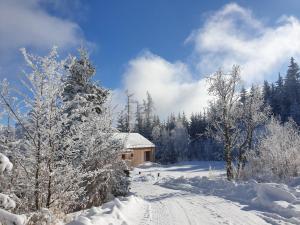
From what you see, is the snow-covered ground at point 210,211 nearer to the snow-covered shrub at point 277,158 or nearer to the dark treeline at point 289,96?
the snow-covered shrub at point 277,158

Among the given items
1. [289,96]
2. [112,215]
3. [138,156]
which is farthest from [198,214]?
[289,96]

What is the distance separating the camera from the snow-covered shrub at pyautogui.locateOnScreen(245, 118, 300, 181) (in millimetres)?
23812

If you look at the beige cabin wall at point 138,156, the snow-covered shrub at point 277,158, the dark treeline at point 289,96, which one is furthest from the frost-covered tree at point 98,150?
the dark treeline at point 289,96

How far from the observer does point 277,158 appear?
24391 mm

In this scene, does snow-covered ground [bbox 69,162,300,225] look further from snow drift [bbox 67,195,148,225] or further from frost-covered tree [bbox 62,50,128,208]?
frost-covered tree [bbox 62,50,128,208]

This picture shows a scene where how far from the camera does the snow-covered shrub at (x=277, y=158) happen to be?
938 inches

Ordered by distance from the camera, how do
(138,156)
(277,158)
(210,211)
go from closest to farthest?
(210,211)
(277,158)
(138,156)

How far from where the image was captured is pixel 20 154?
29.5 feet

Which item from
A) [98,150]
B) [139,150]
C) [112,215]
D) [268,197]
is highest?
[139,150]

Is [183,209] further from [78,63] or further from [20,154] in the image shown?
[78,63]

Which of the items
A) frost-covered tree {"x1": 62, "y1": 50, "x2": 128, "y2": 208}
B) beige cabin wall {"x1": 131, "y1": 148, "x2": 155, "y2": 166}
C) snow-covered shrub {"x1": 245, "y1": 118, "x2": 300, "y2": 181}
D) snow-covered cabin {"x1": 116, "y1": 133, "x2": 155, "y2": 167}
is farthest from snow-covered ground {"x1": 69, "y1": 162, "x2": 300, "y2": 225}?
beige cabin wall {"x1": 131, "y1": 148, "x2": 155, "y2": 166}

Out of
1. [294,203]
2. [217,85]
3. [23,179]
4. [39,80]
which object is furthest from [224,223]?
[217,85]

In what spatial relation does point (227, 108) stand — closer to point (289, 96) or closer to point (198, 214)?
point (198, 214)

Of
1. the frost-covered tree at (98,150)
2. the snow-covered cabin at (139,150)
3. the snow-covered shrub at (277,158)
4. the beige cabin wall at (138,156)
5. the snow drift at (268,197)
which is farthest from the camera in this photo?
the beige cabin wall at (138,156)
